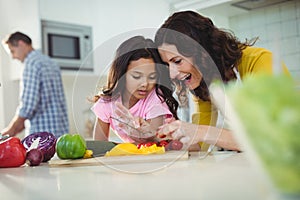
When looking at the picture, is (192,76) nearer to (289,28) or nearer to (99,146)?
(99,146)

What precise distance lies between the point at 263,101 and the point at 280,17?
78.1 inches

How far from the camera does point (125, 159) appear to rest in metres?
0.80

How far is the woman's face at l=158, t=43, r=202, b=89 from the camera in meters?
0.81

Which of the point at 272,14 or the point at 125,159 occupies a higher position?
the point at 272,14

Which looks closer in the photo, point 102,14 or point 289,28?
point 289,28

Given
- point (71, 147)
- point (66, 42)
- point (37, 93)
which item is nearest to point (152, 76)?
point (71, 147)

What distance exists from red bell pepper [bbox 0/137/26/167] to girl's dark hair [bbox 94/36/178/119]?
0.24 metres

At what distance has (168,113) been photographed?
0.83 metres

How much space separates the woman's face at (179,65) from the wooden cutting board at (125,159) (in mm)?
156

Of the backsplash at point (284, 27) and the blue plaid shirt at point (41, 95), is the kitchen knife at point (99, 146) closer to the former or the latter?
the backsplash at point (284, 27)

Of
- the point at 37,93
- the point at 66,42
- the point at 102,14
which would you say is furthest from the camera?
the point at 102,14

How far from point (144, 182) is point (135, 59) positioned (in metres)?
0.32

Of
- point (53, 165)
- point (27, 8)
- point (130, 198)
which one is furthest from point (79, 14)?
point (130, 198)

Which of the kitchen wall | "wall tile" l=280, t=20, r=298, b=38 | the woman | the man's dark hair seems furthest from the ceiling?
the woman
